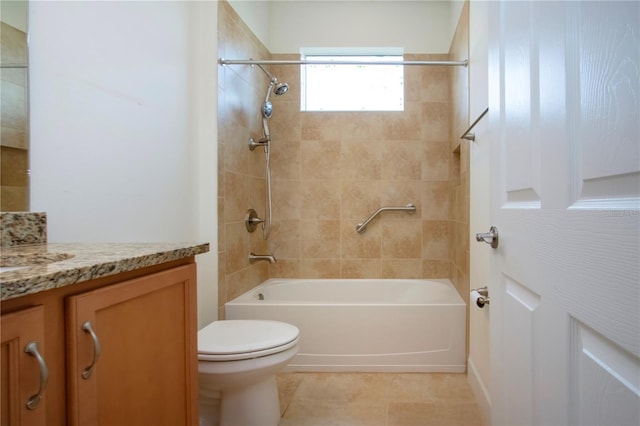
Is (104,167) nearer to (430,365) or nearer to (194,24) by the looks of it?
(194,24)

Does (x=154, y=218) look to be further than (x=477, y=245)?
No

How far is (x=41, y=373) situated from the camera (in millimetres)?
617

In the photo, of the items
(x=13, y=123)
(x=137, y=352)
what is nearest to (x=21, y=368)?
(x=137, y=352)

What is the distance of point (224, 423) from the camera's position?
162 cm

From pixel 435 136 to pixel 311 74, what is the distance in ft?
3.93

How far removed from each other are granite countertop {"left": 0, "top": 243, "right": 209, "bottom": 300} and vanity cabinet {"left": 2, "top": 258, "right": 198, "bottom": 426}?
1.4 inches

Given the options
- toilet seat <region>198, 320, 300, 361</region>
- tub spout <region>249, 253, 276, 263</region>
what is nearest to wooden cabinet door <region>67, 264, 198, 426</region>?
toilet seat <region>198, 320, 300, 361</region>

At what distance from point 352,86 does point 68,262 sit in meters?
2.78

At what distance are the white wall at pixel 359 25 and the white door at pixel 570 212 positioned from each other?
7.42 ft

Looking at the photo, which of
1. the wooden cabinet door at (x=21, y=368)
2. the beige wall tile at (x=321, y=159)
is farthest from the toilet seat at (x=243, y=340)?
the beige wall tile at (x=321, y=159)

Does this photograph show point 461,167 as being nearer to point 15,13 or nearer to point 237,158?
point 237,158

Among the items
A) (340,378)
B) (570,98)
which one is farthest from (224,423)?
(570,98)

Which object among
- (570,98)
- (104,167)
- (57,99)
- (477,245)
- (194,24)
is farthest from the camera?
(194,24)

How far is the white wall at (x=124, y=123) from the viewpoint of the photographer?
1233 millimetres
